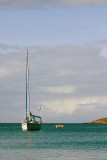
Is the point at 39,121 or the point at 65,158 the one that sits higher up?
the point at 39,121

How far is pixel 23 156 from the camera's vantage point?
4666 centimetres

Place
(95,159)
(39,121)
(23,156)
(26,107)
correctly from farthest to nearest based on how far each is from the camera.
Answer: (39,121), (26,107), (23,156), (95,159)

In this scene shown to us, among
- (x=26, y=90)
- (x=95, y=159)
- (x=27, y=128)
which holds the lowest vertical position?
(x=95, y=159)

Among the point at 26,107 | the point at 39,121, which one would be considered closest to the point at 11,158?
the point at 26,107

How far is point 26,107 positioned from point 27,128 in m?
7.05

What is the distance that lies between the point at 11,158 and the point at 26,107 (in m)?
70.2

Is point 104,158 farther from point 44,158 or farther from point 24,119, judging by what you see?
point 24,119

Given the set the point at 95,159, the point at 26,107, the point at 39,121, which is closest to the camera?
the point at 95,159

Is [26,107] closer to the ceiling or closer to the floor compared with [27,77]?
closer to the floor

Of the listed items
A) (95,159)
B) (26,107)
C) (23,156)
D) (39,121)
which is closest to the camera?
(95,159)

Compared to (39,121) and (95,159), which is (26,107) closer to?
(39,121)

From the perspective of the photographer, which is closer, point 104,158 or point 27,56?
point 104,158

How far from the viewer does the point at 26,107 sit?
4488 inches

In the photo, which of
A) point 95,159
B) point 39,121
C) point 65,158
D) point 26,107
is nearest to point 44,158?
point 65,158
